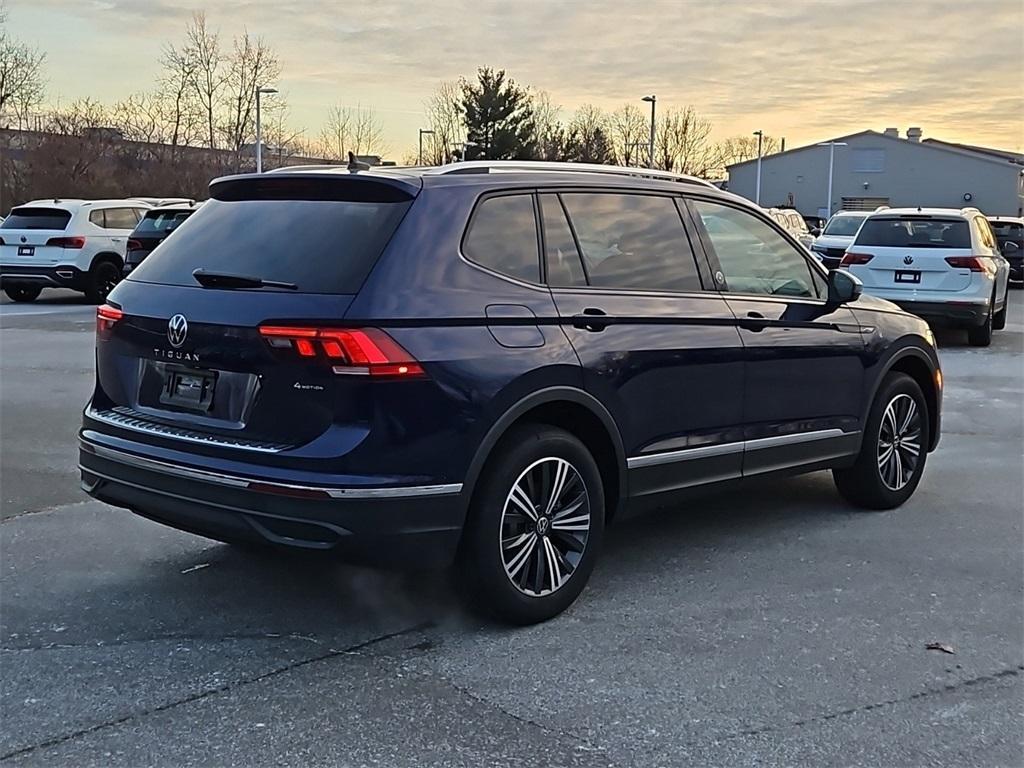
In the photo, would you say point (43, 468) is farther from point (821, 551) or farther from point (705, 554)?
point (821, 551)

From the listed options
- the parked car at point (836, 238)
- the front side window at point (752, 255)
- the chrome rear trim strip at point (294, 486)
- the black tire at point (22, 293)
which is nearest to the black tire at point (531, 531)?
the chrome rear trim strip at point (294, 486)

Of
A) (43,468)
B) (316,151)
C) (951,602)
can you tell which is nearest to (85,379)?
(43,468)

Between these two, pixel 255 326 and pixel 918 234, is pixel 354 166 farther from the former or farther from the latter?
pixel 918 234

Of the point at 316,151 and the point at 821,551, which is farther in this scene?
the point at 316,151

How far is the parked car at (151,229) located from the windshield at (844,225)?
11802mm

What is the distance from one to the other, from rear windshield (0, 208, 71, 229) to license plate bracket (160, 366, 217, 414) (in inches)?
635

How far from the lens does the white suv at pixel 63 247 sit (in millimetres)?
18703

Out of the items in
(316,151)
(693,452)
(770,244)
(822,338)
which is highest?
(316,151)

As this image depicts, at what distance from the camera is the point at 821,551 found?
5441mm

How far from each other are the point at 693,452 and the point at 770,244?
1.32 metres

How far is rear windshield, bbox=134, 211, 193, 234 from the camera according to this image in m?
18.5

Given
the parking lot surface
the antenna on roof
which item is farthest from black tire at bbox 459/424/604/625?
the antenna on roof

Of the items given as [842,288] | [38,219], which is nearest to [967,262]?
[842,288]

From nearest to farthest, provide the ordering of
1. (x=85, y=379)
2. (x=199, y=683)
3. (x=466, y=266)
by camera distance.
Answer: (x=199, y=683), (x=466, y=266), (x=85, y=379)
